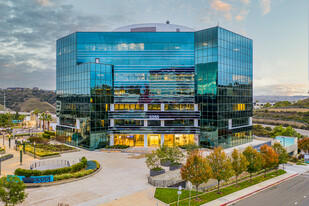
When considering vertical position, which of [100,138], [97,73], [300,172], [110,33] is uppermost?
[110,33]

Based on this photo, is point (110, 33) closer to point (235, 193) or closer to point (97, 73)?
point (97, 73)

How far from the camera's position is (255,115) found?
5856 inches

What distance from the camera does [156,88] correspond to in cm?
6131

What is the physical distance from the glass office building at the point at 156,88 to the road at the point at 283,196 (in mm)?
22223

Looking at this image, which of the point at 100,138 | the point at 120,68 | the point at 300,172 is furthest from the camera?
the point at 120,68

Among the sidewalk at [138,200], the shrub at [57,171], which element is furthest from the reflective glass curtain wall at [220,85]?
the shrub at [57,171]

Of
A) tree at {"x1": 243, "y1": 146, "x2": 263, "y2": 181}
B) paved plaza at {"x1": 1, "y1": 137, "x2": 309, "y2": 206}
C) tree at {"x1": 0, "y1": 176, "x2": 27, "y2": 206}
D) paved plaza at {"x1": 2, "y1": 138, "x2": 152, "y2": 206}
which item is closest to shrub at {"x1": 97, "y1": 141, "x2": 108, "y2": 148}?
paved plaza at {"x1": 2, "y1": 138, "x2": 152, "y2": 206}

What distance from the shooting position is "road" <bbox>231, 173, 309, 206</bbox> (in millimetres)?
26688

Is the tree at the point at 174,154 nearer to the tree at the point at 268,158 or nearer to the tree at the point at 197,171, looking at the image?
the tree at the point at 197,171

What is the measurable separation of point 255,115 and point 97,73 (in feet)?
410

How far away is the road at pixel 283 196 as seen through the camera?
26.7m

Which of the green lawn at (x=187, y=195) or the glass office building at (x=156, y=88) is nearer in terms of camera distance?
the green lawn at (x=187, y=195)

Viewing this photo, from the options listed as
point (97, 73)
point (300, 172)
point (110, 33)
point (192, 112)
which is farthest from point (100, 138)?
point (300, 172)

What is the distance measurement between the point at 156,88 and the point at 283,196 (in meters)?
39.8
